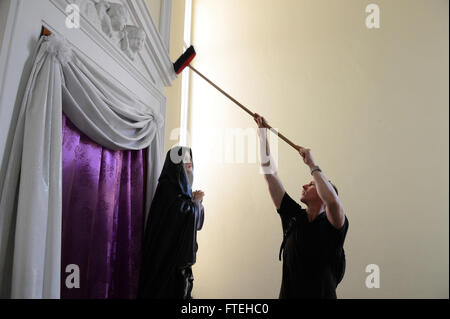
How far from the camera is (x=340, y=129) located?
242 cm

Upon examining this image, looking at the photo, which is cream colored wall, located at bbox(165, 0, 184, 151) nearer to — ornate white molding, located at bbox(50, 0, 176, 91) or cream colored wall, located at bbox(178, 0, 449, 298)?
cream colored wall, located at bbox(178, 0, 449, 298)

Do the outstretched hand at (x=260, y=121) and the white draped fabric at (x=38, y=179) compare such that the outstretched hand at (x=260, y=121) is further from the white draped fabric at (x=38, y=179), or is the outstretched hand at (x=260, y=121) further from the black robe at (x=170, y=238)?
the white draped fabric at (x=38, y=179)

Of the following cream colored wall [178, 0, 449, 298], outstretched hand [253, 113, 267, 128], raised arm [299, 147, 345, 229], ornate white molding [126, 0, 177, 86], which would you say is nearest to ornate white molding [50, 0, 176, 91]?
ornate white molding [126, 0, 177, 86]

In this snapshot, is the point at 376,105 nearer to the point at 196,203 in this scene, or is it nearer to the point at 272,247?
the point at 272,247

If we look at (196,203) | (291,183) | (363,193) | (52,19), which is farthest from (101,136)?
(363,193)

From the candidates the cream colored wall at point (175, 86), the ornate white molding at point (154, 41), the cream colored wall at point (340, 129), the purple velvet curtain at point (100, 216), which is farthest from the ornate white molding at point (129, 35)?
the purple velvet curtain at point (100, 216)

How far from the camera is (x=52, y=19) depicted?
98 cm

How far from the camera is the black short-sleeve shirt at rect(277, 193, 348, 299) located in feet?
4.01

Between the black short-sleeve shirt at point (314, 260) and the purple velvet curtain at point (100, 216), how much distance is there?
0.78 meters

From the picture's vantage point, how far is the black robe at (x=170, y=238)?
127 centimetres

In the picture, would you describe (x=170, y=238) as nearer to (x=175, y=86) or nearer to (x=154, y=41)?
(x=154, y=41)

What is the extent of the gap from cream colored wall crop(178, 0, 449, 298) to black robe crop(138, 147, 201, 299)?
92cm

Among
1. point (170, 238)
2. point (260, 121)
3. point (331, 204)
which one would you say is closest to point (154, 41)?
point (260, 121)

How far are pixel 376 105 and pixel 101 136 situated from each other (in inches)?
91.4
